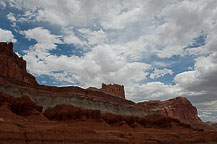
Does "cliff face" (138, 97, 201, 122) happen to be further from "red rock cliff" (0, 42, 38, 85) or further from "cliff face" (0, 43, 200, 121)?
"red rock cliff" (0, 42, 38, 85)

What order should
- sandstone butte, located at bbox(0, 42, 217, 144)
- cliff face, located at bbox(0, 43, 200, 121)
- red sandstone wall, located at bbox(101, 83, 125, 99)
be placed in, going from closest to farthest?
sandstone butte, located at bbox(0, 42, 217, 144), cliff face, located at bbox(0, 43, 200, 121), red sandstone wall, located at bbox(101, 83, 125, 99)

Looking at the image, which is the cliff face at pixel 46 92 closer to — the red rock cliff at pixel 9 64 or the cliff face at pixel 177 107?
the red rock cliff at pixel 9 64

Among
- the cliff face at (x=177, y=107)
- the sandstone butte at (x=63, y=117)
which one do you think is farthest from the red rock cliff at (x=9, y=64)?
the cliff face at (x=177, y=107)

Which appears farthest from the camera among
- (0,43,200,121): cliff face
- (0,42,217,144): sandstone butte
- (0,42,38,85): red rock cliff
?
(0,42,38,85): red rock cliff

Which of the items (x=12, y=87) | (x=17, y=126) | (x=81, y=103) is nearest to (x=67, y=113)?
(x=81, y=103)

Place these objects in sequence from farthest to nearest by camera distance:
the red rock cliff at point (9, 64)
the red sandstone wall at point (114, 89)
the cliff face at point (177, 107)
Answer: the cliff face at point (177, 107) → the red sandstone wall at point (114, 89) → the red rock cliff at point (9, 64)

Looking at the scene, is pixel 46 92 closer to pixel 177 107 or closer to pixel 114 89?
pixel 114 89

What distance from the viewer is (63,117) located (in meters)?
28.9

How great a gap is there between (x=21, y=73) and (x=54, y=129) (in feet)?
89.6

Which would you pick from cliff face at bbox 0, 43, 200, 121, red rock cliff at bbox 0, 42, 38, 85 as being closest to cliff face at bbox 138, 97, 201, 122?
cliff face at bbox 0, 43, 200, 121

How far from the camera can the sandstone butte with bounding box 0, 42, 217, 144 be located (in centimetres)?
1897

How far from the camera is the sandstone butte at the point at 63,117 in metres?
19.0

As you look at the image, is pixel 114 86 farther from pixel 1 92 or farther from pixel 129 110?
pixel 1 92

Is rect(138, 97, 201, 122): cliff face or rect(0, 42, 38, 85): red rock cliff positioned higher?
rect(0, 42, 38, 85): red rock cliff
